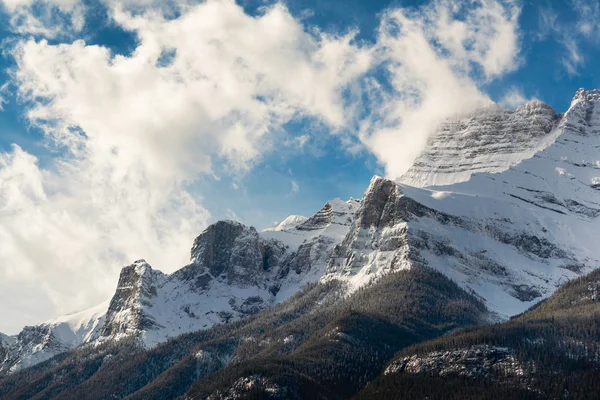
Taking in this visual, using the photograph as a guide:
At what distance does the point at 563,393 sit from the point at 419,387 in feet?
114

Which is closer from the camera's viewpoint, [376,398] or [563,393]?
[563,393]

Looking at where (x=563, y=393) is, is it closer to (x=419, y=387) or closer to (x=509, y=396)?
(x=509, y=396)

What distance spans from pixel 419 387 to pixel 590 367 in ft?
142

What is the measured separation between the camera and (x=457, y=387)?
642 feet

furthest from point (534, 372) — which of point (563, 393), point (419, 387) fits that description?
point (419, 387)

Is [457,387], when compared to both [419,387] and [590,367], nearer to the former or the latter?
[419,387]

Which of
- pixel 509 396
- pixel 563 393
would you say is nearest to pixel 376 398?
pixel 509 396

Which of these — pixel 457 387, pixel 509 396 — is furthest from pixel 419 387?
pixel 509 396

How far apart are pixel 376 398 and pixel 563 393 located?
4539 cm

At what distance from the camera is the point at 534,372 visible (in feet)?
643

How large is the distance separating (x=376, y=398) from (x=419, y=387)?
11.3 m

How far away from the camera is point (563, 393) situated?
18588cm

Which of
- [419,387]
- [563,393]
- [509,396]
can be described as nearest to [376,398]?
[419,387]

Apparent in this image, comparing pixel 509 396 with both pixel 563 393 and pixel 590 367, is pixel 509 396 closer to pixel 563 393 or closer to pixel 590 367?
pixel 563 393
